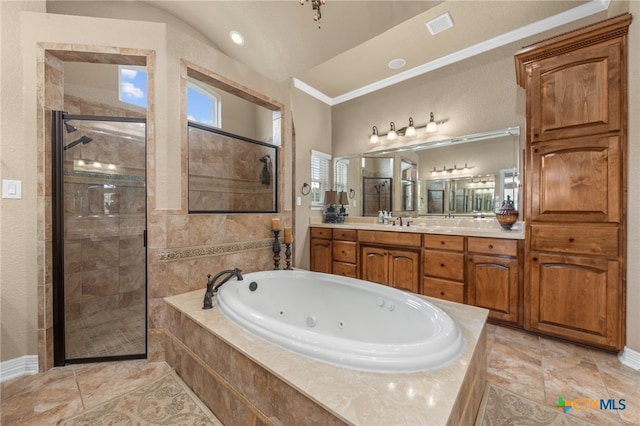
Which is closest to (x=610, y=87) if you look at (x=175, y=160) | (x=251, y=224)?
(x=251, y=224)

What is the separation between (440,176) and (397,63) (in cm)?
143

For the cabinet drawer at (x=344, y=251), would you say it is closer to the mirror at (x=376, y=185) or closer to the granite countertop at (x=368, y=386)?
the mirror at (x=376, y=185)

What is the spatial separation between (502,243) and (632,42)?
5.11ft

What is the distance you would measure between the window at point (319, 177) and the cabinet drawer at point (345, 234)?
615 millimetres

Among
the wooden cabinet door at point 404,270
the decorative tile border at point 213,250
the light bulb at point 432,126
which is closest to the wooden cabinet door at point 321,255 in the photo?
the wooden cabinet door at point 404,270

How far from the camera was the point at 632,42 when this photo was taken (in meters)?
1.72

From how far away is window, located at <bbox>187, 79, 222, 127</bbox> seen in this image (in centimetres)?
324

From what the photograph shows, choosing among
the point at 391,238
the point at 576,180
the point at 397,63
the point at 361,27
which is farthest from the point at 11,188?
the point at 576,180

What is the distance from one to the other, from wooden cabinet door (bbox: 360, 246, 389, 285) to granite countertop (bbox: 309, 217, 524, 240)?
26 cm

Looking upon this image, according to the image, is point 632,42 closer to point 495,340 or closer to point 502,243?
point 502,243

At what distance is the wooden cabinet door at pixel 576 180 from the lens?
5.89 feet

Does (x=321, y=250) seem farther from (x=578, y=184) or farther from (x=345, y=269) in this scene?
(x=578, y=184)

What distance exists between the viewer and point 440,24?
7.98ft

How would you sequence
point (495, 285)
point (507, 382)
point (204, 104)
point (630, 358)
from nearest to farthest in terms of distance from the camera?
point (507, 382)
point (630, 358)
point (495, 285)
point (204, 104)
